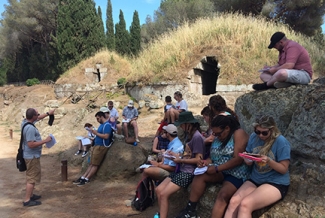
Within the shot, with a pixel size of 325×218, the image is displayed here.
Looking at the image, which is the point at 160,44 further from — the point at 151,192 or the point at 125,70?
the point at 151,192

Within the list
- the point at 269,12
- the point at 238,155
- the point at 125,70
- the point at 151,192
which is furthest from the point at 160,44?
the point at 238,155

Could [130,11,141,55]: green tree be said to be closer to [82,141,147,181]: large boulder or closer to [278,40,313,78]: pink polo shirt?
[82,141,147,181]: large boulder

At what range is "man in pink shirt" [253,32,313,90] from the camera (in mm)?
4199

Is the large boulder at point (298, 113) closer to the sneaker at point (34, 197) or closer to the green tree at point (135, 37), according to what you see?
the sneaker at point (34, 197)

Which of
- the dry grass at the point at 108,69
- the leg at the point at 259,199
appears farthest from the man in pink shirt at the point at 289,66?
the dry grass at the point at 108,69

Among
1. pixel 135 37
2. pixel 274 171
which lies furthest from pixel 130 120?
pixel 135 37

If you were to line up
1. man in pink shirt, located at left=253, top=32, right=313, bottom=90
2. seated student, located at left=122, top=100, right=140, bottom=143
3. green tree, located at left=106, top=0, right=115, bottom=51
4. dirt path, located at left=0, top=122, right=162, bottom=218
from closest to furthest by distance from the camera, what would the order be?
man in pink shirt, located at left=253, top=32, right=313, bottom=90
dirt path, located at left=0, top=122, right=162, bottom=218
seated student, located at left=122, top=100, right=140, bottom=143
green tree, located at left=106, top=0, right=115, bottom=51

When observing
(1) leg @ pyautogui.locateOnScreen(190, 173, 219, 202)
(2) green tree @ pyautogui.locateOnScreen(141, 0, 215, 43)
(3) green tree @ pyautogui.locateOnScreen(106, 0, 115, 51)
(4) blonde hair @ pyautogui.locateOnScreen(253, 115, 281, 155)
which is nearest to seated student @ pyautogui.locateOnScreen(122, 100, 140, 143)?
(1) leg @ pyautogui.locateOnScreen(190, 173, 219, 202)

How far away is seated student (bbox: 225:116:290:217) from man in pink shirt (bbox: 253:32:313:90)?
129 cm

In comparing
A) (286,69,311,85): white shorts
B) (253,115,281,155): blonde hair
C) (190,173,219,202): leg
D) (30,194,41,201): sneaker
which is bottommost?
(30,194,41,201): sneaker

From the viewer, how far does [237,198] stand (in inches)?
126

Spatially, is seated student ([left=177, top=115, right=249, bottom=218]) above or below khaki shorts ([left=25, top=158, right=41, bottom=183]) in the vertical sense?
above

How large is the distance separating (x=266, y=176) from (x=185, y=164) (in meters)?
1.35

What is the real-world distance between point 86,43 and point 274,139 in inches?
1075
